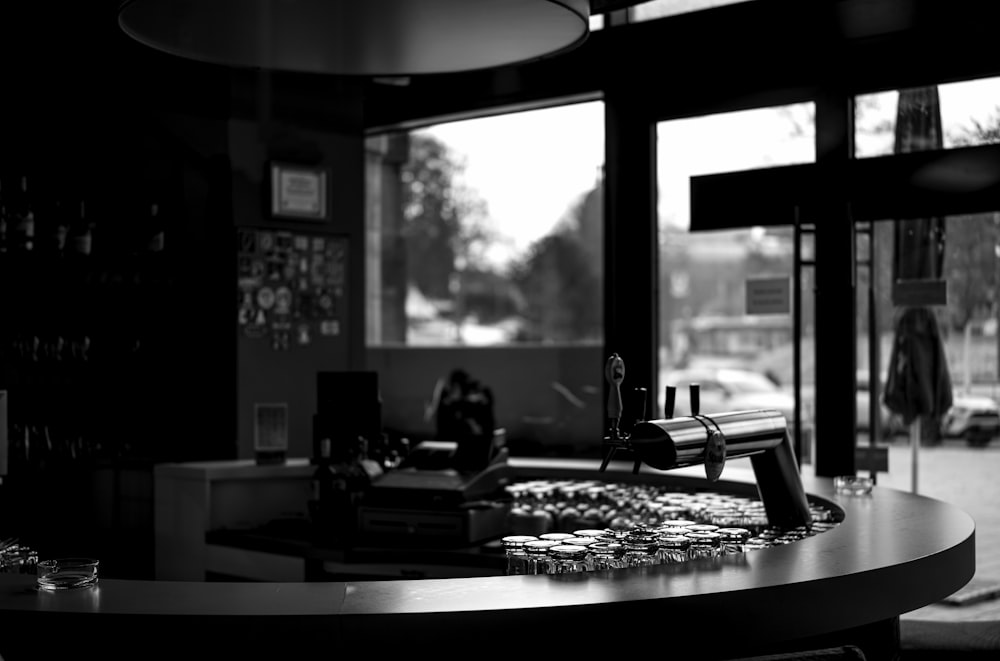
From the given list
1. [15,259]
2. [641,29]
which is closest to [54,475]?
[15,259]

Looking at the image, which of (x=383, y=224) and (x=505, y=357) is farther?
(x=383, y=224)

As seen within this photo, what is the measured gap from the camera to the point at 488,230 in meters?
13.7

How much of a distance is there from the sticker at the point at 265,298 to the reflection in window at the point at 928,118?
3.62 metres

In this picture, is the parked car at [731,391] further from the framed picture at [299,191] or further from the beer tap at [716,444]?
the beer tap at [716,444]

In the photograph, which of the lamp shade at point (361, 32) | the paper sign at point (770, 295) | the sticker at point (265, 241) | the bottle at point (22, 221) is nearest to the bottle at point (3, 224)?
the bottle at point (22, 221)

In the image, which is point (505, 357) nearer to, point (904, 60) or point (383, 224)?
point (383, 224)

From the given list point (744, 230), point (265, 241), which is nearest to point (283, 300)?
point (265, 241)

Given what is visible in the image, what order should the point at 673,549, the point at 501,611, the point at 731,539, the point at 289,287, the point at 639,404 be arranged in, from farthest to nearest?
the point at 289,287, the point at 639,404, the point at 731,539, the point at 673,549, the point at 501,611

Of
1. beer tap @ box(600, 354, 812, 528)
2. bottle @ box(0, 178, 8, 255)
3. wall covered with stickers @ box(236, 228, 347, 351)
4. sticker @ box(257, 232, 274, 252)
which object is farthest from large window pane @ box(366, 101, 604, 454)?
beer tap @ box(600, 354, 812, 528)

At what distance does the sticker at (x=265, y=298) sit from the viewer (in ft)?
23.4

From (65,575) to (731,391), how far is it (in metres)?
7.56

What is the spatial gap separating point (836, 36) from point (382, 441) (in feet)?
10.5

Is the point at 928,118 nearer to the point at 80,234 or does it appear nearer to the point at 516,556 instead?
the point at 516,556

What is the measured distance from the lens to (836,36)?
231 inches
